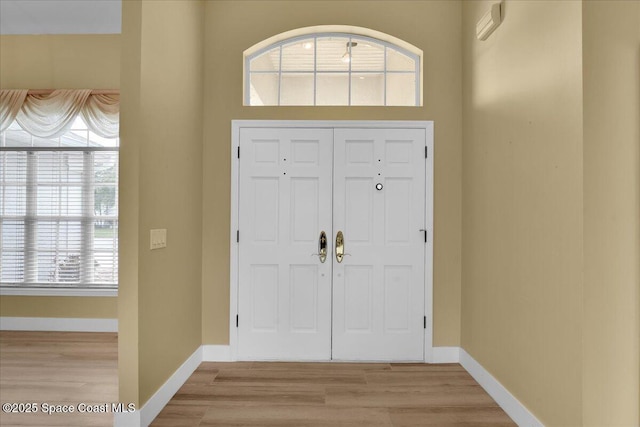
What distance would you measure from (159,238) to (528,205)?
2317mm

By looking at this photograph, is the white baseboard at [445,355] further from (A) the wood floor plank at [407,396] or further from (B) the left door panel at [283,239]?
(B) the left door panel at [283,239]

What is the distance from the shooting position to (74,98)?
4461 millimetres

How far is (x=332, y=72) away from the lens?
382 cm

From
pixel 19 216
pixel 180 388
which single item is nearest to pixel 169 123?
pixel 180 388

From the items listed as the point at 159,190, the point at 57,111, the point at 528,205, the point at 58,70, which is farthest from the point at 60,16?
the point at 528,205

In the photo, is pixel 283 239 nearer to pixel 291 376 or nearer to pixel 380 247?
pixel 380 247

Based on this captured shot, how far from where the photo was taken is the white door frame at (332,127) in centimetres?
368

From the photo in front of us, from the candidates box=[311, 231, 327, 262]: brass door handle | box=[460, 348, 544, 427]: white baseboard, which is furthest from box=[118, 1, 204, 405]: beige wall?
box=[460, 348, 544, 427]: white baseboard

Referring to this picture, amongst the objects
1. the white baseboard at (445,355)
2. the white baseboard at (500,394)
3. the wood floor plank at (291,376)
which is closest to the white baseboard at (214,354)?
the wood floor plank at (291,376)

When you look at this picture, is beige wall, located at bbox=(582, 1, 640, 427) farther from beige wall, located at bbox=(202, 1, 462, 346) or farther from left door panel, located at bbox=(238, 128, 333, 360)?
left door panel, located at bbox=(238, 128, 333, 360)

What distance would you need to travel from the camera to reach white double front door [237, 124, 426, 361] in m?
3.69

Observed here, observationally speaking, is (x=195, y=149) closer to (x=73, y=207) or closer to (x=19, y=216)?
(x=73, y=207)

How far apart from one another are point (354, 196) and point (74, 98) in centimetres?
322

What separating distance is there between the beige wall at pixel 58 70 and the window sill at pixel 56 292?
0.05 metres
